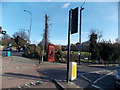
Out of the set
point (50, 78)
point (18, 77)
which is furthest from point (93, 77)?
point (18, 77)

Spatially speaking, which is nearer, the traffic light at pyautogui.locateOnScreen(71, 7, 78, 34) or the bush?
the traffic light at pyautogui.locateOnScreen(71, 7, 78, 34)

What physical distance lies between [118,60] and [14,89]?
26811 millimetres

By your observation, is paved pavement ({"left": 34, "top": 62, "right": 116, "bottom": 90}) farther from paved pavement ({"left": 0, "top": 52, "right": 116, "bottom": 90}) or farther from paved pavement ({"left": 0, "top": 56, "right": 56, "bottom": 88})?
paved pavement ({"left": 0, "top": 56, "right": 56, "bottom": 88})

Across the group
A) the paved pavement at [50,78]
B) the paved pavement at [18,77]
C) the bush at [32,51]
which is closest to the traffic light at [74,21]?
the paved pavement at [50,78]

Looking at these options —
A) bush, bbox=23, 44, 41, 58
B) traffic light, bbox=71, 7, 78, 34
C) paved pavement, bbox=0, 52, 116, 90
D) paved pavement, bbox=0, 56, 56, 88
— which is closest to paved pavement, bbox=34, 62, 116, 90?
paved pavement, bbox=0, 52, 116, 90

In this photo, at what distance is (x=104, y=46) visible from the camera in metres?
26.8

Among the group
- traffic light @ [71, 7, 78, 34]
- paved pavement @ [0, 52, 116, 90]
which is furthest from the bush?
traffic light @ [71, 7, 78, 34]

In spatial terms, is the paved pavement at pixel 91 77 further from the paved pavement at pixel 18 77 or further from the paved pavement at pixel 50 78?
the paved pavement at pixel 18 77

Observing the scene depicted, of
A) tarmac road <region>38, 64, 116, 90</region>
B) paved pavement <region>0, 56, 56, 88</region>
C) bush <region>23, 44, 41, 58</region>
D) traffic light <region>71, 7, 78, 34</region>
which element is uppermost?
traffic light <region>71, 7, 78, 34</region>

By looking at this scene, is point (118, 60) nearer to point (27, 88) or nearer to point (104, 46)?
point (104, 46)

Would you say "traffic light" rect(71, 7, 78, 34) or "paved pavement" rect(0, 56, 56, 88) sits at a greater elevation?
"traffic light" rect(71, 7, 78, 34)

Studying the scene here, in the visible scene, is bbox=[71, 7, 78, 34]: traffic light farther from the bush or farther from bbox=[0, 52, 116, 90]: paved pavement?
the bush

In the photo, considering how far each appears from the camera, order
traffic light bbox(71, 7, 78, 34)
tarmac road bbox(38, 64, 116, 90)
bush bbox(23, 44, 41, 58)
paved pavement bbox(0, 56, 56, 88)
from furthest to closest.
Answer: bush bbox(23, 44, 41, 58), traffic light bbox(71, 7, 78, 34), tarmac road bbox(38, 64, 116, 90), paved pavement bbox(0, 56, 56, 88)

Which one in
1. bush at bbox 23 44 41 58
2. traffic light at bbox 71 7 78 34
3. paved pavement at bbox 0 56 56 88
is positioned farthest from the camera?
bush at bbox 23 44 41 58
